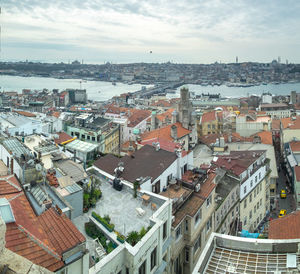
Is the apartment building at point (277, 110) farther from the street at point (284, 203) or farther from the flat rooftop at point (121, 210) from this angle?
the flat rooftop at point (121, 210)

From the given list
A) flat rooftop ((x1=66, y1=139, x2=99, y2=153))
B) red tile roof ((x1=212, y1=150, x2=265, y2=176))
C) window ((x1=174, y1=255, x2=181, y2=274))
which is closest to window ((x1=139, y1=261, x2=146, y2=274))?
window ((x1=174, y1=255, x2=181, y2=274))

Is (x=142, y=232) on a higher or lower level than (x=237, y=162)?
higher

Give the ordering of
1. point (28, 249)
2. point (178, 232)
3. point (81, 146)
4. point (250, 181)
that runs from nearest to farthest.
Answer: point (28, 249), point (178, 232), point (81, 146), point (250, 181)

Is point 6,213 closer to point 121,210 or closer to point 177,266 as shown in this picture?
point 121,210

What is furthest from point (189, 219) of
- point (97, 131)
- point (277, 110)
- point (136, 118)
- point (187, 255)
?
point (277, 110)

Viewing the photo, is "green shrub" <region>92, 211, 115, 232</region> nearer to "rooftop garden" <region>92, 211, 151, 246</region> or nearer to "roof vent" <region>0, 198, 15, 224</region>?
"rooftop garden" <region>92, 211, 151, 246</region>

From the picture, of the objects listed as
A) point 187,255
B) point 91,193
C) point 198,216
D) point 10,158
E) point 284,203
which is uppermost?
point 10,158
